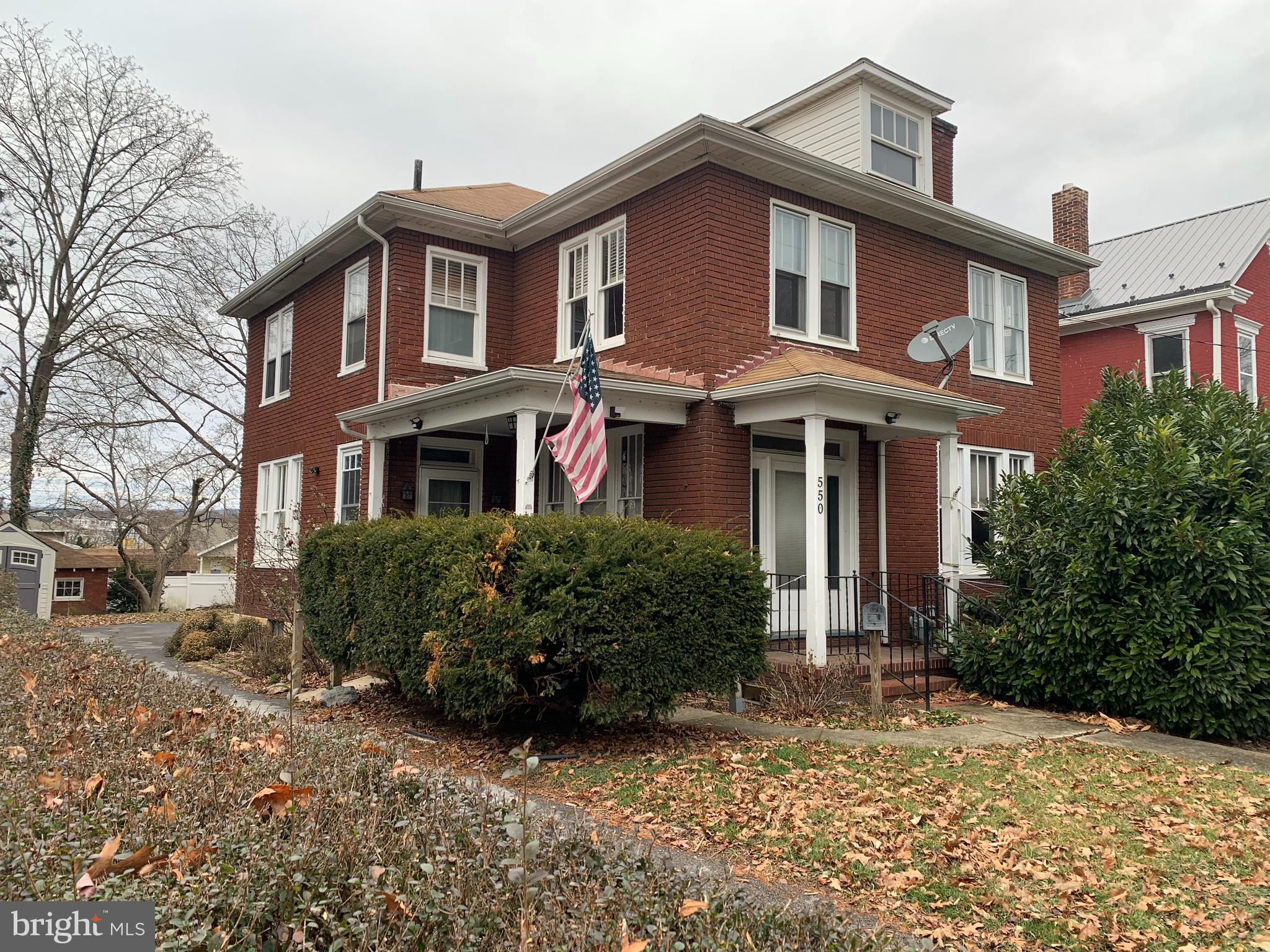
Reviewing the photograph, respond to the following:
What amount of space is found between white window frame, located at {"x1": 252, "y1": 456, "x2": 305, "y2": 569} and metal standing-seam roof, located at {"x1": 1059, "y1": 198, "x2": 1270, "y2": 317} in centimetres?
1634

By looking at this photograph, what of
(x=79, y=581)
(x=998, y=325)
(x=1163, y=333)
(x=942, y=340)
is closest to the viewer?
(x=942, y=340)

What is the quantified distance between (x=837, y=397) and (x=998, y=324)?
5.92 meters

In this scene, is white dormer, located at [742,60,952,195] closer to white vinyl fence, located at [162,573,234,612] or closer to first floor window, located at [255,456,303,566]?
first floor window, located at [255,456,303,566]

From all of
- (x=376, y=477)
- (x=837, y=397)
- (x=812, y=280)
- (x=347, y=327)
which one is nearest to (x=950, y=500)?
(x=837, y=397)

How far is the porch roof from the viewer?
9859 millimetres

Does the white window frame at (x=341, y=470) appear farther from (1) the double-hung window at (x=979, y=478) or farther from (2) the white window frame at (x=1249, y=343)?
(2) the white window frame at (x=1249, y=343)

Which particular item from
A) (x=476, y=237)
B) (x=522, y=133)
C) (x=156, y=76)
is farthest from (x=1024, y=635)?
(x=156, y=76)

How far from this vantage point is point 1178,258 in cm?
2038

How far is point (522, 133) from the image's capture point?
27141mm

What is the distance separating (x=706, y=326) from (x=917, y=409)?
271cm

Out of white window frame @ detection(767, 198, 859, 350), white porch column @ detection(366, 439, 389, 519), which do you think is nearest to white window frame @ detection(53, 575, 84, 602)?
white porch column @ detection(366, 439, 389, 519)

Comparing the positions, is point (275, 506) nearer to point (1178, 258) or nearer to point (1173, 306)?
point (1173, 306)

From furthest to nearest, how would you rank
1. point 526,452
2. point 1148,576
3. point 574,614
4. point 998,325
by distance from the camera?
1. point 998,325
2. point 526,452
3. point 1148,576
4. point 574,614

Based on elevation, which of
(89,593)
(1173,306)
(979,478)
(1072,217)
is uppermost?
(1072,217)
